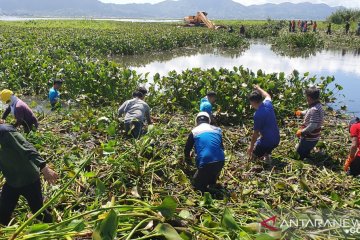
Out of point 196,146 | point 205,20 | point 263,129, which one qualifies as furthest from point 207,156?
point 205,20

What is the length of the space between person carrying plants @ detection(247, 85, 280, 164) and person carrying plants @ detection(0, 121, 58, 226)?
Result: 3.12 metres

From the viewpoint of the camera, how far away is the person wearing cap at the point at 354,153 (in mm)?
4810

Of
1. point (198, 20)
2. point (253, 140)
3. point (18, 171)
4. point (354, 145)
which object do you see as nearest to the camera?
point (18, 171)

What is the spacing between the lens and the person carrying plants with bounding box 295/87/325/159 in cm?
525

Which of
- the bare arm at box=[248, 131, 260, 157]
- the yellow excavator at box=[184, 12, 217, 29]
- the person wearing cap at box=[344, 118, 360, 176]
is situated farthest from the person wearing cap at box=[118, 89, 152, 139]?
the yellow excavator at box=[184, 12, 217, 29]

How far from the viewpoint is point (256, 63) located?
1920cm

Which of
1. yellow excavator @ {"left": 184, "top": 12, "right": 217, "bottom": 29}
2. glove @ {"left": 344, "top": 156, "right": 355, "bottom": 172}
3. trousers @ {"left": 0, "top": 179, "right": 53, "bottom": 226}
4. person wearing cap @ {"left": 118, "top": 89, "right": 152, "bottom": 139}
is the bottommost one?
glove @ {"left": 344, "top": 156, "right": 355, "bottom": 172}

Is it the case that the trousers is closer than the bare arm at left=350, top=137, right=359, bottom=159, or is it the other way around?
the trousers

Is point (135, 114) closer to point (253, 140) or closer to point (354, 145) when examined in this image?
point (253, 140)

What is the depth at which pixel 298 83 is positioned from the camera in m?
9.08

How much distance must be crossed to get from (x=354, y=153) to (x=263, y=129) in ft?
4.45

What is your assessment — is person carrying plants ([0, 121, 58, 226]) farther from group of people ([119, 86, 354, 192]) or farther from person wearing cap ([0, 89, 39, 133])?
person wearing cap ([0, 89, 39, 133])

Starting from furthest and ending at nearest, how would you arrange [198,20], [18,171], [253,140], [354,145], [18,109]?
[198,20]
[18,109]
[253,140]
[354,145]
[18,171]

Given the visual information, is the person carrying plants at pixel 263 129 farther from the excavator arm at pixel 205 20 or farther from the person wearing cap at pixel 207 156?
the excavator arm at pixel 205 20
